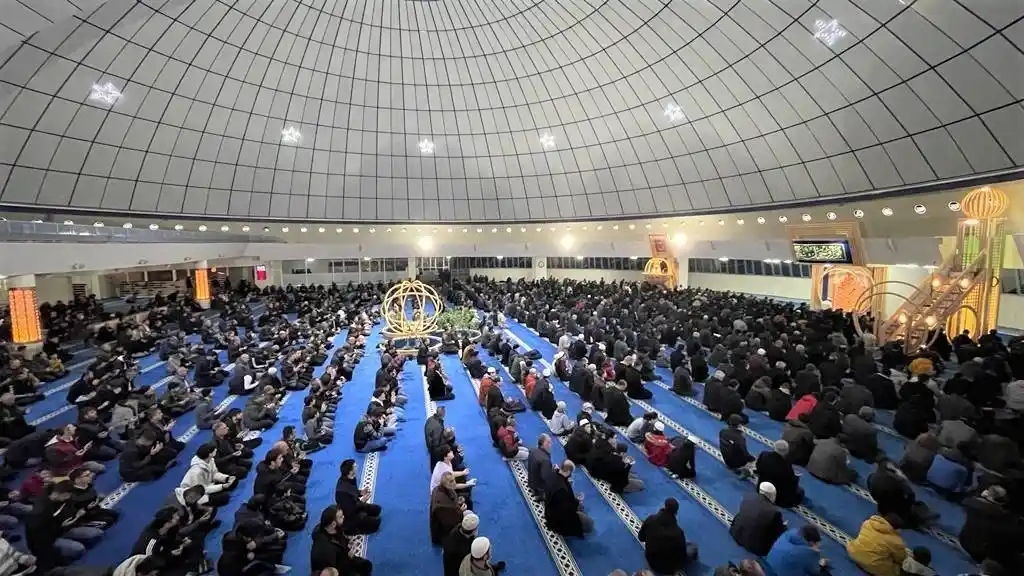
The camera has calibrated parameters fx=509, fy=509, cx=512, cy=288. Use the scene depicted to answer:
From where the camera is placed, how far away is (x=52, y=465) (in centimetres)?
672

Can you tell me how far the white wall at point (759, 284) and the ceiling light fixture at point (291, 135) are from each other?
2197 cm

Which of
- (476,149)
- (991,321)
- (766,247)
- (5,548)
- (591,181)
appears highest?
(476,149)

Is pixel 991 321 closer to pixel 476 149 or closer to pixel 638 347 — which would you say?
pixel 638 347

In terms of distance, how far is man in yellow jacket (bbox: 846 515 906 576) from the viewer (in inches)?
189

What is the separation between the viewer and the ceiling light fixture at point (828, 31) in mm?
13195

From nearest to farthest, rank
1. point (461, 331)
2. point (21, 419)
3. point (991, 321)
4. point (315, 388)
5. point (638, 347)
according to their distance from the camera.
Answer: point (21, 419)
point (315, 388)
point (991, 321)
point (638, 347)
point (461, 331)

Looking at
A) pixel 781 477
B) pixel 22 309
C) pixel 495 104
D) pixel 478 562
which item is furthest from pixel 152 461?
pixel 495 104

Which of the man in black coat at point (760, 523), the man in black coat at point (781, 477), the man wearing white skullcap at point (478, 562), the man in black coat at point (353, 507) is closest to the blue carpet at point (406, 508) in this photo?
the man in black coat at point (353, 507)

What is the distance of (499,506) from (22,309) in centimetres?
1427

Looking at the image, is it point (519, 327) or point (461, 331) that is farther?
point (519, 327)

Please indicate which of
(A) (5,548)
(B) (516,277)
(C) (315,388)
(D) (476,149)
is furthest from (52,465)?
(B) (516,277)

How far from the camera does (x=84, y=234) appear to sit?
39.4 feet

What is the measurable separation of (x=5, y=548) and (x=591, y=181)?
2355cm

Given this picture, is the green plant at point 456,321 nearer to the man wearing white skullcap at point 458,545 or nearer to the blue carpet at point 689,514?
the blue carpet at point 689,514
